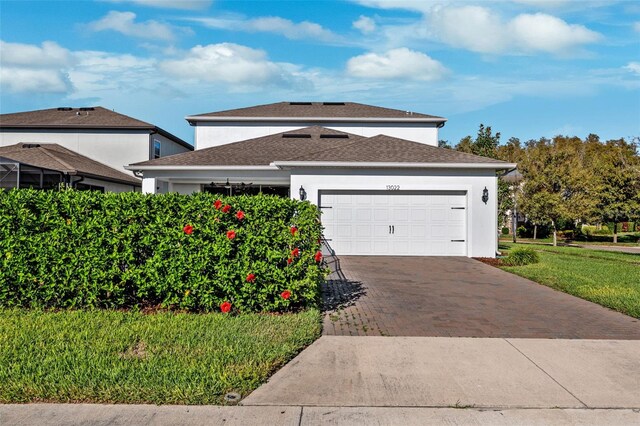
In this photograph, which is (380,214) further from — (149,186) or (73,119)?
(73,119)

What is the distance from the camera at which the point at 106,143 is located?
2469cm

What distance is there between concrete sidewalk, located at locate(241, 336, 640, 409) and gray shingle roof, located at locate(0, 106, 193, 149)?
22266 millimetres

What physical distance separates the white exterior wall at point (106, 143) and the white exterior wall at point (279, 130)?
10.1ft

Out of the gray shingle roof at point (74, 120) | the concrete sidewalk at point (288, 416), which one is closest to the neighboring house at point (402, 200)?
the concrete sidewalk at point (288, 416)

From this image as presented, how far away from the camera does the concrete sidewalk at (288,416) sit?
3648mm

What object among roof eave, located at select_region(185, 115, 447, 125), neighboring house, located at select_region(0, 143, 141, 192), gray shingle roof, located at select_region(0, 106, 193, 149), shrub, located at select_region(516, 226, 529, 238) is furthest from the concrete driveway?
shrub, located at select_region(516, 226, 529, 238)

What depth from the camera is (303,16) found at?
1434 cm

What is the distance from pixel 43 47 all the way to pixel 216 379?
1621cm

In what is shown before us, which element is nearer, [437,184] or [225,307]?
[225,307]

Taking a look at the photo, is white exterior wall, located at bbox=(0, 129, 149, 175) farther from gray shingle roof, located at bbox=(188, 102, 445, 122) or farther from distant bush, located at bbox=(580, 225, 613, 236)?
distant bush, located at bbox=(580, 225, 613, 236)

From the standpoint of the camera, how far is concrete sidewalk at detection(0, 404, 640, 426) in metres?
3.65

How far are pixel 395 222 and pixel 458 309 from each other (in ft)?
26.3

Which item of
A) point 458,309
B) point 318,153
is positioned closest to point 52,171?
point 318,153

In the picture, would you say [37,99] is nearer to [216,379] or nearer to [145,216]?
[145,216]
